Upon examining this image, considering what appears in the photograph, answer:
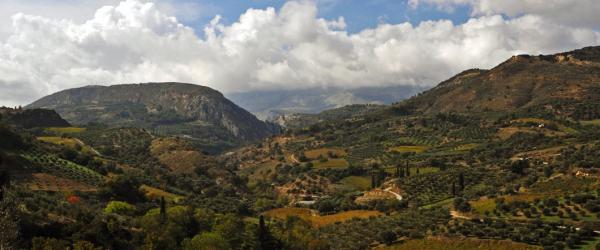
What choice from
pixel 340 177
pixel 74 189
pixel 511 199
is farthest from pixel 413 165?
pixel 74 189

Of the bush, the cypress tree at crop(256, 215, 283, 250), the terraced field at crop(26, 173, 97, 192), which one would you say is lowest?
the cypress tree at crop(256, 215, 283, 250)

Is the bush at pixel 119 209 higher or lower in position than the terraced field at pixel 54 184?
lower

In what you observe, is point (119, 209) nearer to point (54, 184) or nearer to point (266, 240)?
point (54, 184)

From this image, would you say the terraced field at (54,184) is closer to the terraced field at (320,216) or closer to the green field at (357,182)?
the terraced field at (320,216)

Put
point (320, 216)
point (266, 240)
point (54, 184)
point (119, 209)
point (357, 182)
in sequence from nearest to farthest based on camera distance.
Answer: point (266, 240) < point (119, 209) < point (54, 184) < point (320, 216) < point (357, 182)

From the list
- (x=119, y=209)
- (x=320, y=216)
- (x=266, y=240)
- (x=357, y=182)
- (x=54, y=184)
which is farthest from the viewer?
(x=357, y=182)

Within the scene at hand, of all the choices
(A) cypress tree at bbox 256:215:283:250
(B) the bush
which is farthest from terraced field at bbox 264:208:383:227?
(B) the bush

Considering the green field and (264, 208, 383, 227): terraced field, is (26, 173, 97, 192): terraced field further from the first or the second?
the green field

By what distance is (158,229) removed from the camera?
70.6 metres

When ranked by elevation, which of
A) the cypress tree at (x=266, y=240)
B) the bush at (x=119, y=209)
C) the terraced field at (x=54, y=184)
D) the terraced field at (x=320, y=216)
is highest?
the terraced field at (x=54, y=184)

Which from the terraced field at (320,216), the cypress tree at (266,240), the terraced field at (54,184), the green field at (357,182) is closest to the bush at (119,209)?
the terraced field at (54,184)

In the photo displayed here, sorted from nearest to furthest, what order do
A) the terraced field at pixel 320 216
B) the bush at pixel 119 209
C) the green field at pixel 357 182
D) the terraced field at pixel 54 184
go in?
the bush at pixel 119 209 < the terraced field at pixel 54 184 < the terraced field at pixel 320 216 < the green field at pixel 357 182

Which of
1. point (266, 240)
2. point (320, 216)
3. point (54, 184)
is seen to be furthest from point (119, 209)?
point (320, 216)

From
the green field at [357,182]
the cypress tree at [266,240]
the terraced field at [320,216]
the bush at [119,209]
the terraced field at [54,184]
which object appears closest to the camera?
the cypress tree at [266,240]
